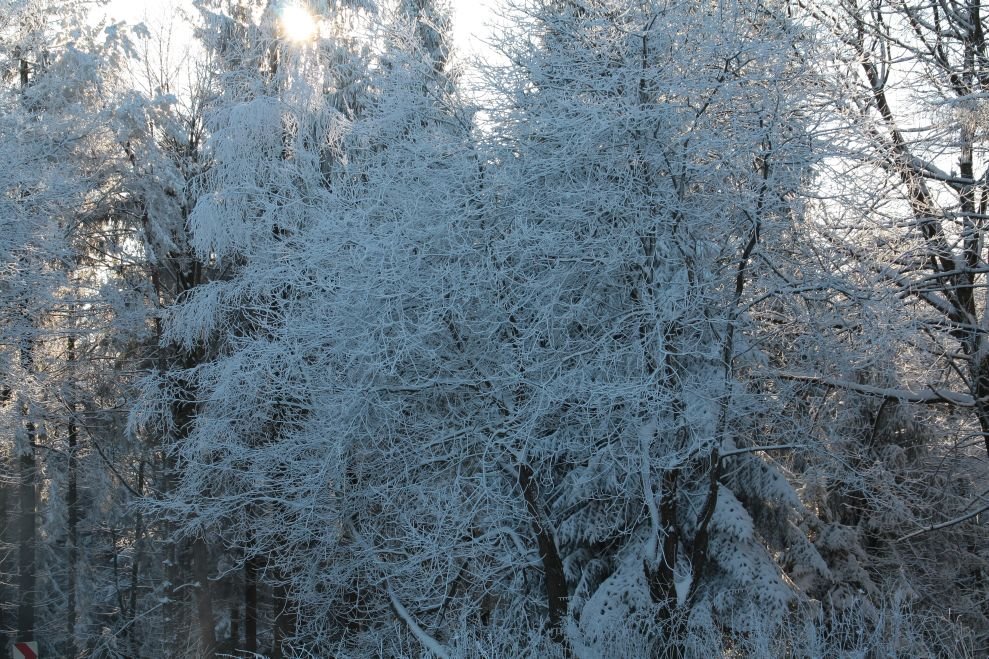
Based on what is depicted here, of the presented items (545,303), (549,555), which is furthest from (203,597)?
(545,303)

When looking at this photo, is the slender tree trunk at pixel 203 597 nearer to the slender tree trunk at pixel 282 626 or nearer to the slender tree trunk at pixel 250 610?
the slender tree trunk at pixel 250 610

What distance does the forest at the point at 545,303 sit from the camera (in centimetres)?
791

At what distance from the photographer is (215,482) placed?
501 inches

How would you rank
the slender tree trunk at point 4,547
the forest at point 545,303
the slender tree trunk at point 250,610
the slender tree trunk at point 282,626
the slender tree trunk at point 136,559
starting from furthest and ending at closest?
the slender tree trunk at point 136,559 < the slender tree trunk at point 4,547 < the slender tree trunk at point 250,610 < the slender tree trunk at point 282,626 < the forest at point 545,303

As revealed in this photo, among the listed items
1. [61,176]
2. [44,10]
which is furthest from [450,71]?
[44,10]

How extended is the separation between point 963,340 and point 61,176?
13.2 m

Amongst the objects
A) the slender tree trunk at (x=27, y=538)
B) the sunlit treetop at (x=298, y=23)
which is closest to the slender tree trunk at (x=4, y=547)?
the slender tree trunk at (x=27, y=538)

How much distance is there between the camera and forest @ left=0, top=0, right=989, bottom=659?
7.91 metres

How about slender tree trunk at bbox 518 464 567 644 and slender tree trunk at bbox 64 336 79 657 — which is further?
slender tree trunk at bbox 64 336 79 657

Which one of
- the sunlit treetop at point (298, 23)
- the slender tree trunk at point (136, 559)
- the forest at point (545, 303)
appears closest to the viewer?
the forest at point (545, 303)

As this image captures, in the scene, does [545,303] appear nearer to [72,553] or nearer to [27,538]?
[27,538]

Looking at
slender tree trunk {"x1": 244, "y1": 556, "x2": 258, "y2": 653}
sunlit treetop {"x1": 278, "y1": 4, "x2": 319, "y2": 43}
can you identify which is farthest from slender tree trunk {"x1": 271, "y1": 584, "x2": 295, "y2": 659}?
sunlit treetop {"x1": 278, "y1": 4, "x2": 319, "y2": 43}

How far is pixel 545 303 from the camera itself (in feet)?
27.8

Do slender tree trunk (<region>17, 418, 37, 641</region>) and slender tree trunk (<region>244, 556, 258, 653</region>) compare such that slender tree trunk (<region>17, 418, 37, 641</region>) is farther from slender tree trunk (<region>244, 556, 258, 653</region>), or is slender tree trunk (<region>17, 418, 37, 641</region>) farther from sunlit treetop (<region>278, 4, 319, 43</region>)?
sunlit treetop (<region>278, 4, 319, 43</region>)
